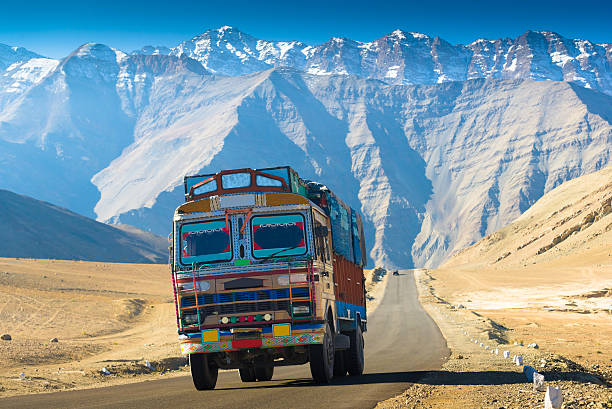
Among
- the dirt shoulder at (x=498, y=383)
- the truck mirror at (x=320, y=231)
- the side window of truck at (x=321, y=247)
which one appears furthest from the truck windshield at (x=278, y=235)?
the dirt shoulder at (x=498, y=383)

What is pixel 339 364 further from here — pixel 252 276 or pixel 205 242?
pixel 205 242

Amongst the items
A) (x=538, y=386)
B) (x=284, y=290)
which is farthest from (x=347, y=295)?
(x=538, y=386)

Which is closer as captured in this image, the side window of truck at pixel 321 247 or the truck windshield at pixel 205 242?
the truck windshield at pixel 205 242

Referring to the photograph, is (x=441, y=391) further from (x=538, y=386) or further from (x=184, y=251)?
(x=184, y=251)

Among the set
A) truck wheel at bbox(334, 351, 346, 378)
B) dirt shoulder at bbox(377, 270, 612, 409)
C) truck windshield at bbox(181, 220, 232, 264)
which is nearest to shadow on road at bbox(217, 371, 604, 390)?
dirt shoulder at bbox(377, 270, 612, 409)

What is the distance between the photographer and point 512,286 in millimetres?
102625

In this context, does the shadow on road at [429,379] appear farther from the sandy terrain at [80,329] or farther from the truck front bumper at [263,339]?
the sandy terrain at [80,329]

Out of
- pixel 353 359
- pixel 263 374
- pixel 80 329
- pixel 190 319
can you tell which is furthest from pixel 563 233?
pixel 190 319

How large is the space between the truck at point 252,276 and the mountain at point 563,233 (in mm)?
105494

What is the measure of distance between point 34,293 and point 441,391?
5662cm

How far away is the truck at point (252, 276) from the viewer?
15.4 metres

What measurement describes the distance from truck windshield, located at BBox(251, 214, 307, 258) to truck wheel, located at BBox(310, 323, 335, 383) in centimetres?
204

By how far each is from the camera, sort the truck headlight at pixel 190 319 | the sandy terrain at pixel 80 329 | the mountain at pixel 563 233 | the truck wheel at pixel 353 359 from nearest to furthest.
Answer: the truck headlight at pixel 190 319
the truck wheel at pixel 353 359
the sandy terrain at pixel 80 329
the mountain at pixel 563 233

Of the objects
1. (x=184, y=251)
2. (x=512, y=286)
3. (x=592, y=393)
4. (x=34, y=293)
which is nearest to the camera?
(x=592, y=393)
